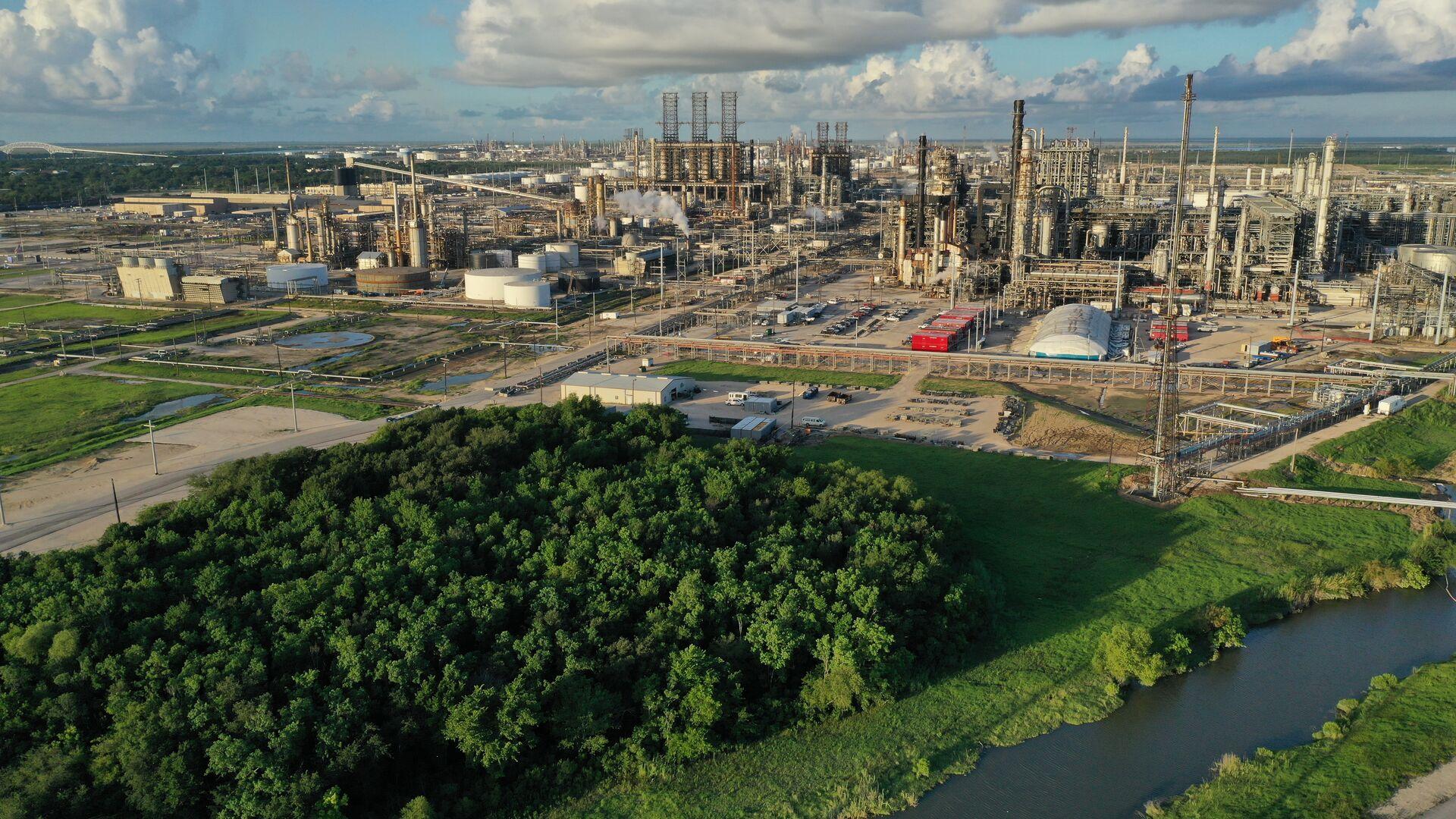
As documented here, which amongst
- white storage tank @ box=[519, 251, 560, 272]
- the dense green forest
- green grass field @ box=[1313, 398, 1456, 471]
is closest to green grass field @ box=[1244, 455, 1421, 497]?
green grass field @ box=[1313, 398, 1456, 471]

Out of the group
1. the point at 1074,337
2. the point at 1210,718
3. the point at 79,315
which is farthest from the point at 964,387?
the point at 79,315

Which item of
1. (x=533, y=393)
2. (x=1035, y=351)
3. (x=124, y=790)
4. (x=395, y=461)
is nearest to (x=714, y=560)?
(x=395, y=461)

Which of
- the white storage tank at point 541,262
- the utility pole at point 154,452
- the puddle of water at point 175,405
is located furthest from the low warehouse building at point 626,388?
the white storage tank at point 541,262

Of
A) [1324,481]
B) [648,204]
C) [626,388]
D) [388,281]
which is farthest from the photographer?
[648,204]

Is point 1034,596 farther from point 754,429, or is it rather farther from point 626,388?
point 626,388

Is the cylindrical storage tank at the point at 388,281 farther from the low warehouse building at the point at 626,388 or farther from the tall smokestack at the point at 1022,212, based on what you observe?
the tall smokestack at the point at 1022,212
